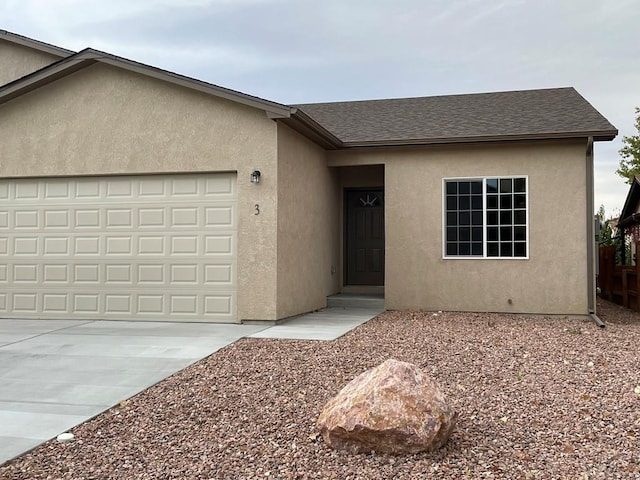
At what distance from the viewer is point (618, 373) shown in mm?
6273

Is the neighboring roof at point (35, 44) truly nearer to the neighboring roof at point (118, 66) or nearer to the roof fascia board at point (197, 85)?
the neighboring roof at point (118, 66)

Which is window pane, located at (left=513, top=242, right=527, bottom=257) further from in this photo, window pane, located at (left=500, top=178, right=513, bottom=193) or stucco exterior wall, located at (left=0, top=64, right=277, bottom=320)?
stucco exterior wall, located at (left=0, top=64, right=277, bottom=320)

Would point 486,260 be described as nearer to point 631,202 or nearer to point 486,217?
point 486,217

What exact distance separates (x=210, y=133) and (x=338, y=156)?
10.4 feet

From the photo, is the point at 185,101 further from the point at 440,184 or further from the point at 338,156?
the point at 440,184

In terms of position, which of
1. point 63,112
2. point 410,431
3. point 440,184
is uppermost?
point 63,112

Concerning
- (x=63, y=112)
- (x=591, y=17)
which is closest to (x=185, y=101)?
(x=63, y=112)

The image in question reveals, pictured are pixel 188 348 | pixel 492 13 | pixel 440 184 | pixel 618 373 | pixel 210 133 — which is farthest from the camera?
pixel 492 13

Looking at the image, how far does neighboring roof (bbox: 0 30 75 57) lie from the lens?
561 inches

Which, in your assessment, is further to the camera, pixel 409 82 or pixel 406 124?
pixel 409 82

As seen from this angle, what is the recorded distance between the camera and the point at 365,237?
13.5 m

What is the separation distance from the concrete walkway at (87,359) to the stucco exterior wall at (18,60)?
7.14 meters

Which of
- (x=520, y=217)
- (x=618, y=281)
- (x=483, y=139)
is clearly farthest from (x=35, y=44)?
(x=618, y=281)

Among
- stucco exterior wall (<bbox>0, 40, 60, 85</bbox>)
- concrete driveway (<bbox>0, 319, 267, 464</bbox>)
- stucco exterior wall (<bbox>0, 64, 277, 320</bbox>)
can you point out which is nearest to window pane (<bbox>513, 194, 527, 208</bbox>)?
stucco exterior wall (<bbox>0, 64, 277, 320</bbox>)
